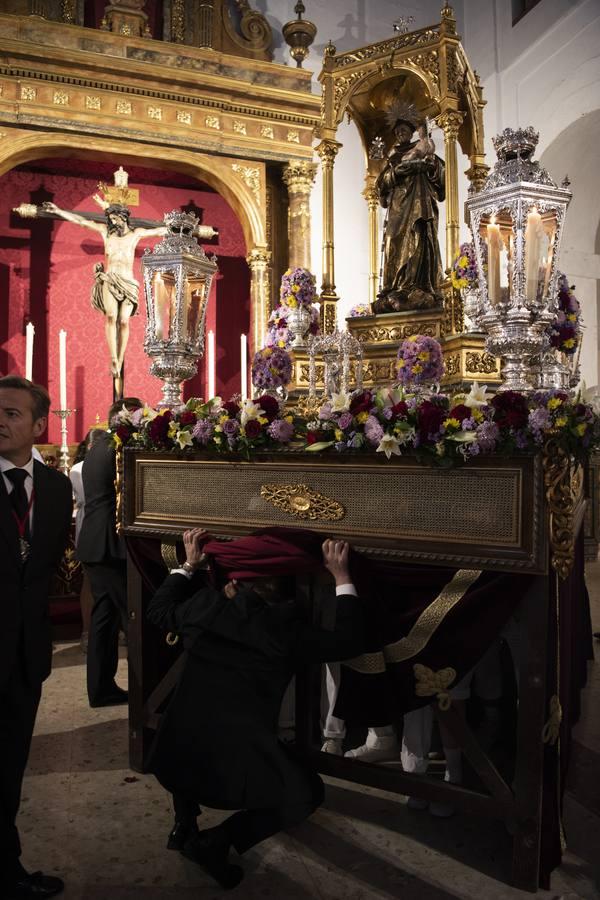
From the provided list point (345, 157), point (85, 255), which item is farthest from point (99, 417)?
point (345, 157)

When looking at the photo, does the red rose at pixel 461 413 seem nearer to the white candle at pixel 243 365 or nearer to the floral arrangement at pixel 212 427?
the floral arrangement at pixel 212 427

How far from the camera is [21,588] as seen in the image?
2.32 m

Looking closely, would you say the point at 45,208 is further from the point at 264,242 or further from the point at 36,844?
the point at 36,844

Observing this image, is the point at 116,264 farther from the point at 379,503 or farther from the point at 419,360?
the point at 379,503

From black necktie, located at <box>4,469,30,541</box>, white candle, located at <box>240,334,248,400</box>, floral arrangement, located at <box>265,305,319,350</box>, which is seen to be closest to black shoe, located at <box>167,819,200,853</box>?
black necktie, located at <box>4,469,30,541</box>

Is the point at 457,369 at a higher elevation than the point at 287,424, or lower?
higher

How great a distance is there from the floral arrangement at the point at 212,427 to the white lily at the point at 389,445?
0.44 m

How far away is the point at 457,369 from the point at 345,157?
5605 millimetres

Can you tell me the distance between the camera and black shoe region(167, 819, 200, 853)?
2.46m

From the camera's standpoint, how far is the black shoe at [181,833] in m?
2.46

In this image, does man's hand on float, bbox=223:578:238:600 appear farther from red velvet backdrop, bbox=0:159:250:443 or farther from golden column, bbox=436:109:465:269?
red velvet backdrop, bbox=0:159:250:443

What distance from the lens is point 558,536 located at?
2268 millimetres

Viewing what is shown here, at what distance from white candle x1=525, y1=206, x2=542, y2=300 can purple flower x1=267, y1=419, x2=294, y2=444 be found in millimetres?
1090

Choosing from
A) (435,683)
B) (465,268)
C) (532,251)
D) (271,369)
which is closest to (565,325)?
(465,268)
